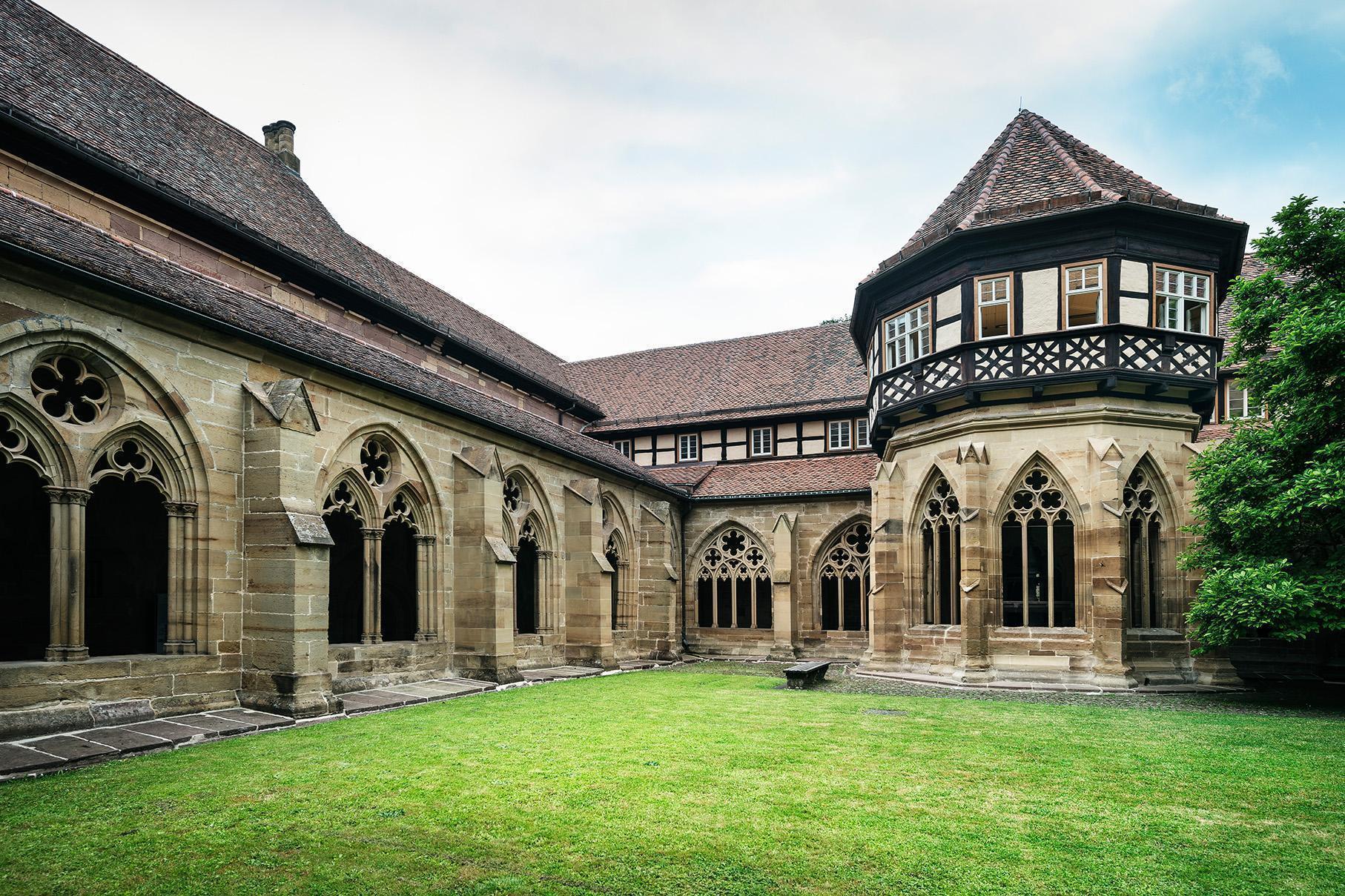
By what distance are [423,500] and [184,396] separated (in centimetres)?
524

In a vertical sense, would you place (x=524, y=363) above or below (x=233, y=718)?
above

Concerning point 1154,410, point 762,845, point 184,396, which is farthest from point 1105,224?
point 184,396

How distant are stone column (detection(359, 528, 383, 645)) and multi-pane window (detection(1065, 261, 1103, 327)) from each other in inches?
545

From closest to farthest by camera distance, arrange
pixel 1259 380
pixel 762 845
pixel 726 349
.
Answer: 1. pixel 762 845
2. pixel 1259 380
3. pixel 726 349

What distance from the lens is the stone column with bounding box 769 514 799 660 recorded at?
2528cm

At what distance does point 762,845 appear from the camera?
5898mm

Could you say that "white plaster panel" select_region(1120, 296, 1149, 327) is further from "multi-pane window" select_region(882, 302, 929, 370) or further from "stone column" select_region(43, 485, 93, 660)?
"stone column" select_region(43, 485, 93, 660)

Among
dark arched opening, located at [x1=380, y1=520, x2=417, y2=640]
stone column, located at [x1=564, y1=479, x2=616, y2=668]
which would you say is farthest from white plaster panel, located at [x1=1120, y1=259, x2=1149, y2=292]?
dark arched opening, located at [x1=380, y1=520, x2=417, y2=640]

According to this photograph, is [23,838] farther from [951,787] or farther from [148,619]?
[148,619]

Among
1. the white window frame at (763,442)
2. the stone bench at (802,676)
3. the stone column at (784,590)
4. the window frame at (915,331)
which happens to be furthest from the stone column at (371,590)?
the white window frame at (763,442)

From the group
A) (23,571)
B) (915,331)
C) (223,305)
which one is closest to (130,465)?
(223,305)

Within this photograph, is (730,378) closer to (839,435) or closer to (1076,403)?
(839,435)

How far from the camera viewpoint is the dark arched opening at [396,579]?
2030 cm

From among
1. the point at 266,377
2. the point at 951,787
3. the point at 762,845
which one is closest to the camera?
the point at 762,845
